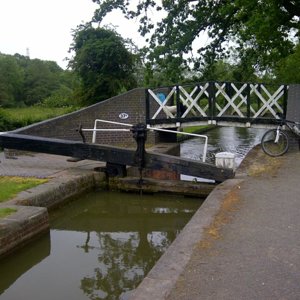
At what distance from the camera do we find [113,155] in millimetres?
9508

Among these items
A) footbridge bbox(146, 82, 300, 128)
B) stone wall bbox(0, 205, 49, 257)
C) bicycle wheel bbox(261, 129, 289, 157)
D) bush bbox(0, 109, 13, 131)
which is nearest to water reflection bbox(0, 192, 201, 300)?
stone wall bbox(0, 205, 49, 257)

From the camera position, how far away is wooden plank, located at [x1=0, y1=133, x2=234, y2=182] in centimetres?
871

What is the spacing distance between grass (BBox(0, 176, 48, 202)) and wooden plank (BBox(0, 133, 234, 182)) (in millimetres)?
1158

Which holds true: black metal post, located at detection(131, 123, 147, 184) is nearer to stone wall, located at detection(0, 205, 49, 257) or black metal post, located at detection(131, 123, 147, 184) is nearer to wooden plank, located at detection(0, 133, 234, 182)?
wooden plank, located at detection(0, 133, 234, 182)

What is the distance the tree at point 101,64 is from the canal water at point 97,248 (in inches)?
362

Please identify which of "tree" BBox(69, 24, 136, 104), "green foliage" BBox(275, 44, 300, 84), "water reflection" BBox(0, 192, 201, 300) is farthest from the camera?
"tree" BBox(69, 24, 136, 104)

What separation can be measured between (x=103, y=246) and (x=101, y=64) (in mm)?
12720

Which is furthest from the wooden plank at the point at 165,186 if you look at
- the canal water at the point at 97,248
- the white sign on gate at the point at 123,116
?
the white sign on gate at the point at 123,116

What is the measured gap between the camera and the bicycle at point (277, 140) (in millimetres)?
10414

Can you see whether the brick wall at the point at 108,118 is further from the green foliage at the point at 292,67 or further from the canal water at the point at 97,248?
the green foliage at the point at 292,67

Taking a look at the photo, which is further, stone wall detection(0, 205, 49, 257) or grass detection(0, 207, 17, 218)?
grass detection(0, 207, 17, 218)

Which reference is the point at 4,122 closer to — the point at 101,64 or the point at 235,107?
the point at 101,64

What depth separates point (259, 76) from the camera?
36.0 metres

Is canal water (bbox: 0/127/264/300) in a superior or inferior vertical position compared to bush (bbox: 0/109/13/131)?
inferior
